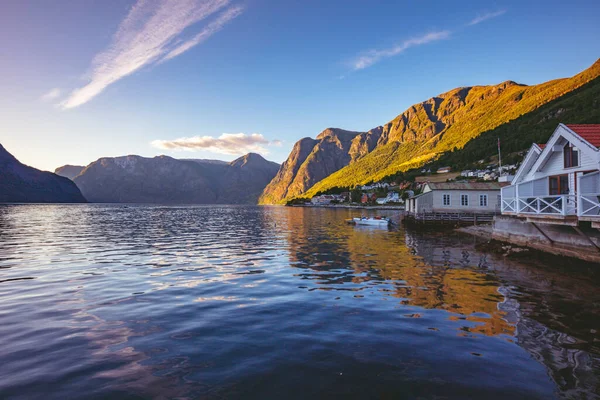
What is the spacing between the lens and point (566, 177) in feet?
89.6

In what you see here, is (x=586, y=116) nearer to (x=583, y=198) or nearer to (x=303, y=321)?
(x=583, y=198)

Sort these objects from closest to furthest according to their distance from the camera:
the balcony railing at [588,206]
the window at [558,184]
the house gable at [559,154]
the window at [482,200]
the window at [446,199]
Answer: the balcony railing at [588,206]
the house gable at [559,154]
the window at [558,184]
the window at [482,200]
the window at [446,199]

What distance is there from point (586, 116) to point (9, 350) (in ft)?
663

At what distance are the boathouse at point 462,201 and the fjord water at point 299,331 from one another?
1518 inches

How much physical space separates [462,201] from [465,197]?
2.93 ft

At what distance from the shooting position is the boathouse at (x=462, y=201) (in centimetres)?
5891

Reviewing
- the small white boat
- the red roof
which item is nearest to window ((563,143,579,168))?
the red roof

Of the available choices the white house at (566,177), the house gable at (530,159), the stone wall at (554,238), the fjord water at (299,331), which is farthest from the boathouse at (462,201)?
the fjord water at (299,331)

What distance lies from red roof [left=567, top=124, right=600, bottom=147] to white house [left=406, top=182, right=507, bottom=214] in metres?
37.3

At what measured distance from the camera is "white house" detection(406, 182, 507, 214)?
195 feet

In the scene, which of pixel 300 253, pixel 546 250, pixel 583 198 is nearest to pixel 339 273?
pixel 300 253

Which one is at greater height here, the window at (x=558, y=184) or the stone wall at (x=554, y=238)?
the window at (x=558, y=184)

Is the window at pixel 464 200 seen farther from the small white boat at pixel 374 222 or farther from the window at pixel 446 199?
the small white boat at pixel 374 222

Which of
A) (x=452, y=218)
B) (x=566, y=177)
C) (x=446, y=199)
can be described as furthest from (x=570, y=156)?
(x=446, y=199)
